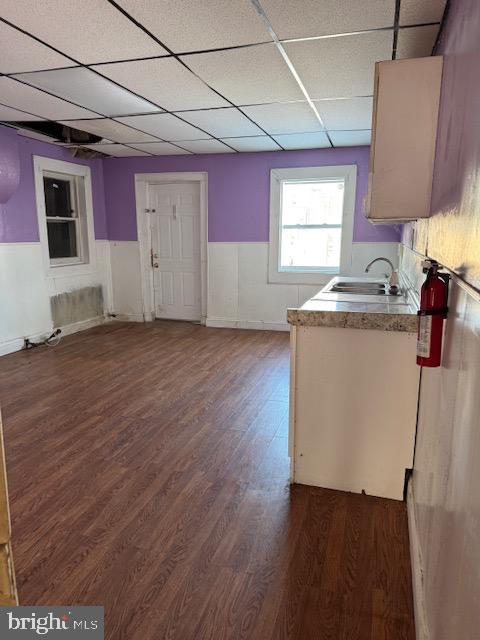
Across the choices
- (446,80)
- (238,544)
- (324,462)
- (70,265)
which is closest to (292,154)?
(70,265)

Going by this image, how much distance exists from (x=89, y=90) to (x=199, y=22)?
1348 millimetres

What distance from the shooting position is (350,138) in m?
4.68

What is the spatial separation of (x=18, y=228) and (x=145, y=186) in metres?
1.97

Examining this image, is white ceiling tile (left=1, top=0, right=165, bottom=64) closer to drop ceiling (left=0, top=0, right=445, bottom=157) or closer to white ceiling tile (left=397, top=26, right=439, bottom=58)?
drop ceiling (left=0, top=0, right=445, bottom=157)

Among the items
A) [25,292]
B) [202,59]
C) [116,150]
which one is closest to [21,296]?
[25,292]

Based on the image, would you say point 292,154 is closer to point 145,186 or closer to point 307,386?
point 145,186

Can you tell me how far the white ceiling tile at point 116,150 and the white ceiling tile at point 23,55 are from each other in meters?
2.38

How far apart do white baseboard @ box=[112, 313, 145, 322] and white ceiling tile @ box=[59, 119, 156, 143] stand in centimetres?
258

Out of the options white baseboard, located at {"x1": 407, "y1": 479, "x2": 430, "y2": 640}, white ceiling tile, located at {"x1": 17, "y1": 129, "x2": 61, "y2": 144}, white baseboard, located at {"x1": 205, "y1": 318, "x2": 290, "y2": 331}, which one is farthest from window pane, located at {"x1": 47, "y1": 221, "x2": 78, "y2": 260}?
white baseboard, located at {"x1": 407, "y1": 479, "x2": 430, "y2": 640}

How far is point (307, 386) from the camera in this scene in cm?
216

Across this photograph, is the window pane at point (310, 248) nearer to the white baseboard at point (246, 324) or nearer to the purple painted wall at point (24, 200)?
the white baseboard at point (246, 324)

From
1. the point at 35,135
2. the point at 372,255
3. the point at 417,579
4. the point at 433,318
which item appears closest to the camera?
the point at 433,318

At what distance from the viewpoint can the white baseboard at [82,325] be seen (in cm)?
550

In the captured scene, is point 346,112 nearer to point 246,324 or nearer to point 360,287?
point 360,287
